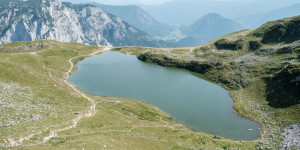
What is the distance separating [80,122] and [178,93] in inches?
2043

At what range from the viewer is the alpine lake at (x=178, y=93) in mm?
60719

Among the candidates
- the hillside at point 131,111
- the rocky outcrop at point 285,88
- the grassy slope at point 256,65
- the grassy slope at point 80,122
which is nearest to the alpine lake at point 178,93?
the hillside at point 131,111

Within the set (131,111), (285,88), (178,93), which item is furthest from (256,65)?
(131,111)

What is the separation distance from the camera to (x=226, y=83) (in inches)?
3912

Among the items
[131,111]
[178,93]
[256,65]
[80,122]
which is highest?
[256,65]

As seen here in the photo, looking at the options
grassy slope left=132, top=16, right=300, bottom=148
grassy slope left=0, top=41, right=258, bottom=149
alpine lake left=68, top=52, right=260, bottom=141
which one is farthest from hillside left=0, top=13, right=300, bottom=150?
alpine lake left=68, top=52, right=260, bottom=141

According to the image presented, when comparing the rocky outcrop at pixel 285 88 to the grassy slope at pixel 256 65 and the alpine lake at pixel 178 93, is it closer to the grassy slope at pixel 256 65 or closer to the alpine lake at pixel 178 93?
the grassy slope at pixel 256 65

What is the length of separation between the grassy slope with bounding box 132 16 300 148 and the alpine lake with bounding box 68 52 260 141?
5.13 metres

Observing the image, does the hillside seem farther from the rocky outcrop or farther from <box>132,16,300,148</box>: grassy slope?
<box>132,16,300,148</box>: grassy slope

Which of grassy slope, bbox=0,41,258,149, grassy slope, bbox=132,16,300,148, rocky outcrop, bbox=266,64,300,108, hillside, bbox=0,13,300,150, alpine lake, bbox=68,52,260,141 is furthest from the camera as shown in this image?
rocky outcrop, bbox=266,64,300,108

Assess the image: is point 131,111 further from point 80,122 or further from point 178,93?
point 178,93

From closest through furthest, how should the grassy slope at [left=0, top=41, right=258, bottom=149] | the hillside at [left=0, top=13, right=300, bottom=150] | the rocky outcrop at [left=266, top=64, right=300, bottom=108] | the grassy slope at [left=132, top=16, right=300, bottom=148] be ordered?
the grassy slope at [left=0, top=41, right=258, bottom=149] < the hillside at [left=0, top=13, right=300, bottom=150] < the grassy slope at [left=132, top=16, right=300, bottom=148] < the rocky outcrop at [left=266, top=64, right=300, bottom=108]

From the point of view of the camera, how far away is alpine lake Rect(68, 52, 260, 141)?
60719 millimetres

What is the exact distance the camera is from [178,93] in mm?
88188
